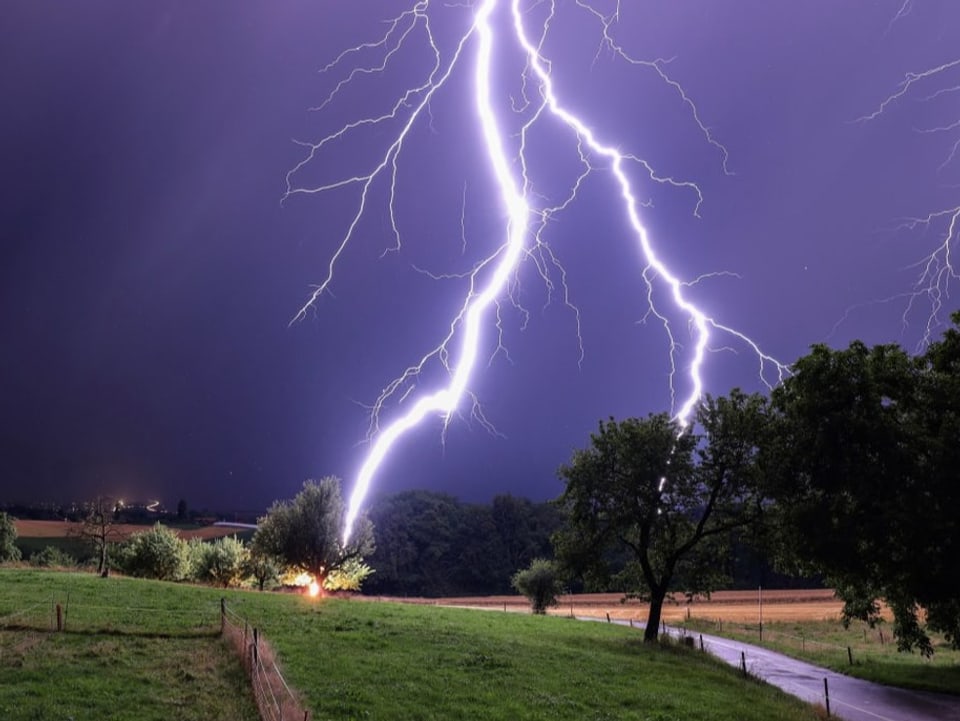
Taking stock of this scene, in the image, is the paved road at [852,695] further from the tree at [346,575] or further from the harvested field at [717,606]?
the tree at [346,575]

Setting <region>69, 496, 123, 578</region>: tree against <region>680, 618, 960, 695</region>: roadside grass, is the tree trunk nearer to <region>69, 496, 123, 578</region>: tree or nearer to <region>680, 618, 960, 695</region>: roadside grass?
<region>680, 618, 960, 695</region>: roadside grass

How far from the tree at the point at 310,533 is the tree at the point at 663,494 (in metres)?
22.7

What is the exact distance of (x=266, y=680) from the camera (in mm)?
15156

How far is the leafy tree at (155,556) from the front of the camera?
160ft

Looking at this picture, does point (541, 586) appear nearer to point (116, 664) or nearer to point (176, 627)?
point (176, 627)

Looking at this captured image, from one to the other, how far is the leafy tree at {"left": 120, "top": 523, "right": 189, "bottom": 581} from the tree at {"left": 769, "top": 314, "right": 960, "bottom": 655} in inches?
1657

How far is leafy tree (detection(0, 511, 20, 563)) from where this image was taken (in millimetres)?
62938

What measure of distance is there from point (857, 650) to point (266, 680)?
98.8 feet

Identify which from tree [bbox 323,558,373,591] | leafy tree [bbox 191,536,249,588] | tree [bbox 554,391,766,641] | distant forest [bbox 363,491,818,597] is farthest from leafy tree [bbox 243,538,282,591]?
distant forest [bbox 363,491,818,597]

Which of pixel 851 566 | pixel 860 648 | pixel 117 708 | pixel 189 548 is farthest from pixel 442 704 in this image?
pixel 189 548

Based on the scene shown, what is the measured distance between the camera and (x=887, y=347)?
838 inches

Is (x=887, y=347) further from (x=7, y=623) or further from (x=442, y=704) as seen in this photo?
(x=7, y=623)

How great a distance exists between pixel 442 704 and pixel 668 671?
938 cm

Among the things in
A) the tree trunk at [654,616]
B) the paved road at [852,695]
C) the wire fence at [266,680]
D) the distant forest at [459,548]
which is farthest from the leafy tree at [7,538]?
the paved road at [852,695]
